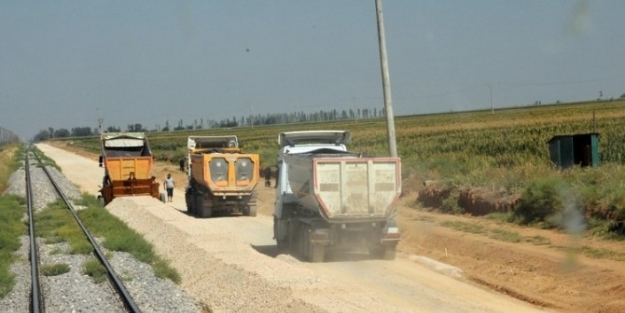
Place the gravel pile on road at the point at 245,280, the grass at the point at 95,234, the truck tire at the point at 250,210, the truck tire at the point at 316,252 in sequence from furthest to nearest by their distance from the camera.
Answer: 1. the truck tire at the point at 250,210
2. the truck tire at the point at 316,252
3. the grass at the point at 95,234
4. the gravel pile on road at the point at 245,280

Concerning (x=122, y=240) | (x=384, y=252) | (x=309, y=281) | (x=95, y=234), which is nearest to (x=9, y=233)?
(x=95, y=234)

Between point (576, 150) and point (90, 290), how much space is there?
703 inches

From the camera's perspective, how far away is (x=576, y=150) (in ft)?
95.5

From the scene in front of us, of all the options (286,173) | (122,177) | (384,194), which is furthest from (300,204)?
(122,177)

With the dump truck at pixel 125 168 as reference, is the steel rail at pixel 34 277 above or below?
below

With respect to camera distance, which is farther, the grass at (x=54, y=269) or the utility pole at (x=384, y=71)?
the utility pole at (x=384, y=71)

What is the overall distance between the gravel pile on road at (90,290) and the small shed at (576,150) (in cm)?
1486

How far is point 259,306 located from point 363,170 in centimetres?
620

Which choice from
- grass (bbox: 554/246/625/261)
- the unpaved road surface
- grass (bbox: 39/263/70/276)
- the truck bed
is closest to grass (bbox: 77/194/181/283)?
the unpaved road surface

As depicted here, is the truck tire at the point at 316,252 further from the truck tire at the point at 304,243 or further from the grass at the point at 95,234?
the grass at the point at 95,234

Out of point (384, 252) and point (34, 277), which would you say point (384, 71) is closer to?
point (384, 252)

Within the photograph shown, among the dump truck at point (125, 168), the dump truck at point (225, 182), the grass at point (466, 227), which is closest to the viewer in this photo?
the grass at point (466, 227)

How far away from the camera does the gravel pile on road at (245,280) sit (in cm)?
1430

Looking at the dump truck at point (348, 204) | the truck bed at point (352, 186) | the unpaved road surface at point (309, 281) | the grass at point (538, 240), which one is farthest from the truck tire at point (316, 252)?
the grass at point (538, 240)
